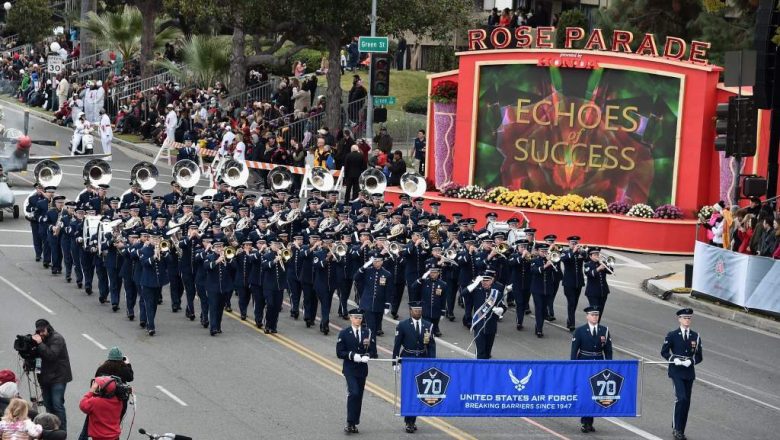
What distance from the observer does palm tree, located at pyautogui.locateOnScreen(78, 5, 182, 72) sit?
180ft

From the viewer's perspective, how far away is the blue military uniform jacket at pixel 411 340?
1838 cm

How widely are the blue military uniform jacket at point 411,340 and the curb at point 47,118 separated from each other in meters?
27.5

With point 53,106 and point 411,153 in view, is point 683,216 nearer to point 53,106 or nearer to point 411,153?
point 411,153

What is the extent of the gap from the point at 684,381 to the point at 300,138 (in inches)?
1059

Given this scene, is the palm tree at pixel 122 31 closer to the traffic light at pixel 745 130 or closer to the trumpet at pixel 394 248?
the trumpet at pixel 394 248

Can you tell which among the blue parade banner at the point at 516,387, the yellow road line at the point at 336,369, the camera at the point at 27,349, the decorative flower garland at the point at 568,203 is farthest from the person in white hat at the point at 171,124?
the blue parade banner at the point at 516,387

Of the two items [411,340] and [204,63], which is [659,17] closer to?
[204,63]

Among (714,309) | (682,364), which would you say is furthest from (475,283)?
(714,309)

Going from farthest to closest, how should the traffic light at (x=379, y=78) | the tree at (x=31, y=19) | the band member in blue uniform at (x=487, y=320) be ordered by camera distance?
1. the tree at (x=31, y=19)
2. the traffic light at (x=379, y=78)
3. the band member in blue uniform at (x=487, y=320)

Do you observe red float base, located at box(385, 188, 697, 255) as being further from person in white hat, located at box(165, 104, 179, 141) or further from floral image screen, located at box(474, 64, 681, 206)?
person in white hat, located at box(165, 104, 179, 141)

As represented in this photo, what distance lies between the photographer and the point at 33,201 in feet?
92.8

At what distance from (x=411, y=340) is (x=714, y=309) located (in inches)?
393

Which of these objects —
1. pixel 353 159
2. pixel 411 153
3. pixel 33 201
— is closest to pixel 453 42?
pixel 411 153

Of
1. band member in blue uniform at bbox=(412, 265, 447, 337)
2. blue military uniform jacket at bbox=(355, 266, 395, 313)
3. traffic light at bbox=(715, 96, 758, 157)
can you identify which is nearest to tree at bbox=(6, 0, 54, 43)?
traffic light at bbox=(715, 96, 758, 157)
